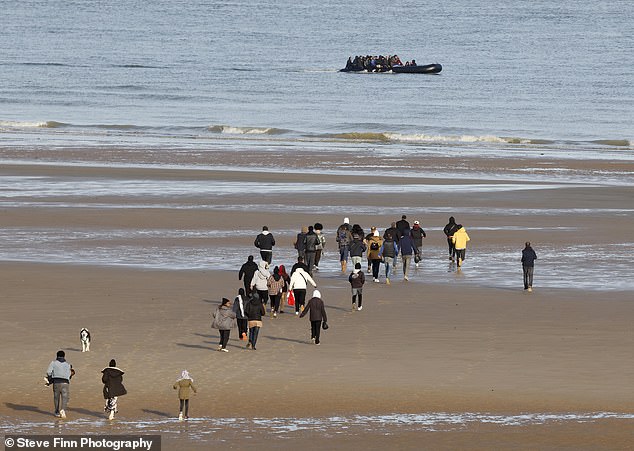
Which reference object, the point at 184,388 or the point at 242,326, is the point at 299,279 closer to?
the point at 242,326

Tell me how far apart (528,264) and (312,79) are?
91930 mm

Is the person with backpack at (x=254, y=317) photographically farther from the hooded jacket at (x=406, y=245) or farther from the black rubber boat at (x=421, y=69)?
the black rubber boat at (x=421, y=69)

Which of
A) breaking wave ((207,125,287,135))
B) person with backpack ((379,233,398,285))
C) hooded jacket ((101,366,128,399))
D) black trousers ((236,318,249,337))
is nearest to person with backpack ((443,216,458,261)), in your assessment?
person with backpack ((379,233,398,285))

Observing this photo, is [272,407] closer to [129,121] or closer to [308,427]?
[308,427]

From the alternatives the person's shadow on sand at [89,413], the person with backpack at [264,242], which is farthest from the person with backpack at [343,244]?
the person's shadow on sand at [89,413]

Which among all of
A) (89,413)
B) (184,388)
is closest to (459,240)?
(184,388)

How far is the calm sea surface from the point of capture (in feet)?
244

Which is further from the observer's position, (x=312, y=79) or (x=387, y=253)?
(x=312, y=79)

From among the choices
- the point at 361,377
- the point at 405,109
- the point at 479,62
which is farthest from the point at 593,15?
the point at 361,377

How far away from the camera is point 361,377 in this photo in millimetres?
19188

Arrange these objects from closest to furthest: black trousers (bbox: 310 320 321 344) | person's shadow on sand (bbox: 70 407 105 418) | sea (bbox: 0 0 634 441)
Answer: person's shadow on sand (bbox: 70 407 105 418), black trousers (bbox: 310 320 321 344), sea (bbox: 0 0 634 441)

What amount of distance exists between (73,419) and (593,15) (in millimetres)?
189683

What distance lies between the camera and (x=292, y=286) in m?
23.6

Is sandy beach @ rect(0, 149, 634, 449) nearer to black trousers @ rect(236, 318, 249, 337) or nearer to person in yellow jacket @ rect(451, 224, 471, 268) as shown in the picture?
black trousers @ rect(236, 318, 249, 337)
